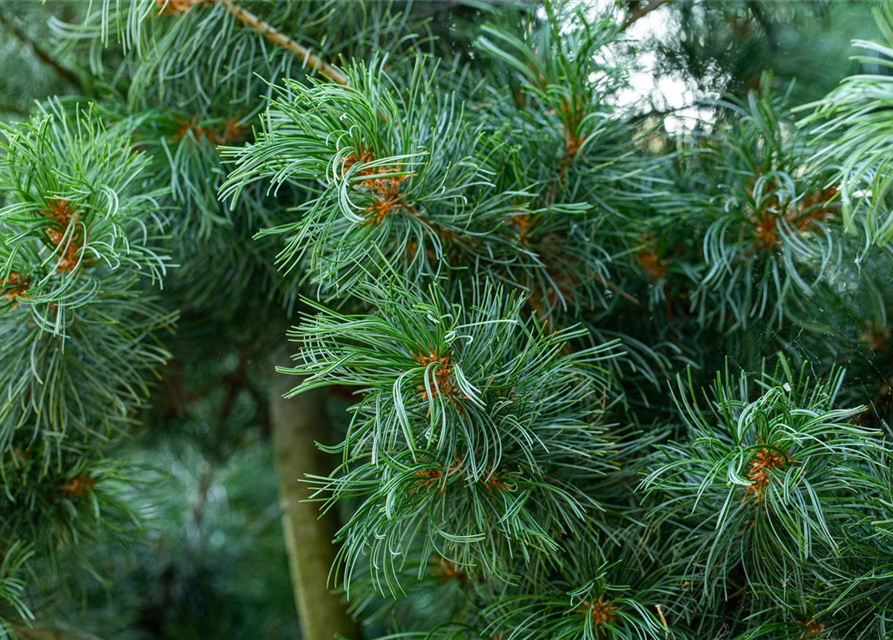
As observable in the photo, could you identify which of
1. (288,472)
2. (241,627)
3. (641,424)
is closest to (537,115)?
(641,424)

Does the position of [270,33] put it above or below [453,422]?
above

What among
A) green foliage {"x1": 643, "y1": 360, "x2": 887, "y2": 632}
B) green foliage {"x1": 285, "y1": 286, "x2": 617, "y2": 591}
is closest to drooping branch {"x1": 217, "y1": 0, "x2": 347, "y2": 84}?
green foliage {"x1": 285, "y1": 286, "x2": 617, "y2": 591}

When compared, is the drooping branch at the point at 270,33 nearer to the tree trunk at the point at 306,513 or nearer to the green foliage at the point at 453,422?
the green foliage at the point at 453,422

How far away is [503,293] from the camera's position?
40 cm

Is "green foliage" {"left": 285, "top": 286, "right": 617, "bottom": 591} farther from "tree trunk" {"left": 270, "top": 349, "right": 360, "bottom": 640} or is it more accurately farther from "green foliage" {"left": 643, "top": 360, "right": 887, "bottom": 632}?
"tree trunk" {"left": 270, "top": 349, "right": 360, "bottom": 640}

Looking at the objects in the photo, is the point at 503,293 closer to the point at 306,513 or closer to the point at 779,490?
the point at 779,490

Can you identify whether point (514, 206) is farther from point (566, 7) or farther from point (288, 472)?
point (288, 472)

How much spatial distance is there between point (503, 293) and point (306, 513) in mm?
282

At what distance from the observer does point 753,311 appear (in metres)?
0.42

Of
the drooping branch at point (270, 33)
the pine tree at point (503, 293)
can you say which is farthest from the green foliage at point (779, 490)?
the drooping branch at point (270, 33)

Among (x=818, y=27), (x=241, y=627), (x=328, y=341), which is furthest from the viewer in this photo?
(x=241, y=627)

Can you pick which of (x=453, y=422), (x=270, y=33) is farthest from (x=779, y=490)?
(x=270, y=33)

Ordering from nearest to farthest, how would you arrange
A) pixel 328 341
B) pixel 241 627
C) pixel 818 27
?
pixel 328 341 → pixel 818 27 → pixel 241 627

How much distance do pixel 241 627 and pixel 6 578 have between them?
0.48m
